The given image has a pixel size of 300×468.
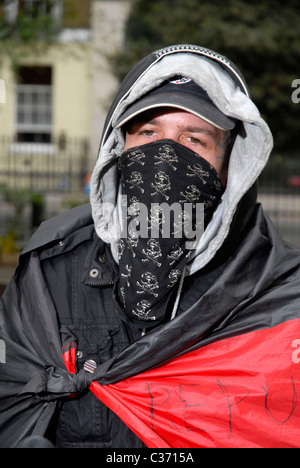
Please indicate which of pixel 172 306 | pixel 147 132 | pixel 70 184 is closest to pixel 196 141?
pixel 147 132

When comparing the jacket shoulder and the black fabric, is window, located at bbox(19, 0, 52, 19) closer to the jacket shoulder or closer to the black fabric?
the jacket shoulder

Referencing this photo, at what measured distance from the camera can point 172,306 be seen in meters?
2.17

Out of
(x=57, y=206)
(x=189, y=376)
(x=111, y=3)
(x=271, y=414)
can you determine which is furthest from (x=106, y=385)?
(x=111, y=3)

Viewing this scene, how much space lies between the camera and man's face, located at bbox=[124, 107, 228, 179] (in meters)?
2.12

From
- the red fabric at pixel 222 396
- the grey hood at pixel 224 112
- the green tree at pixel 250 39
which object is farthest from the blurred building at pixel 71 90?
the red fabric at pixel 222 396

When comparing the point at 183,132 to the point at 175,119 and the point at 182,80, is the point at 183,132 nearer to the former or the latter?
the point at 175,119

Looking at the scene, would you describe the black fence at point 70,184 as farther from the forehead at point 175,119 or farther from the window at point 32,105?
the window at point 32,105

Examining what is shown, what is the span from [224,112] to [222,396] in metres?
1.03

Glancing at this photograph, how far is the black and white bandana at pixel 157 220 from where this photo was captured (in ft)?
6.67

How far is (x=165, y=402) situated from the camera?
2059 millimetres

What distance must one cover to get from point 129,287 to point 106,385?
0.37 metres
